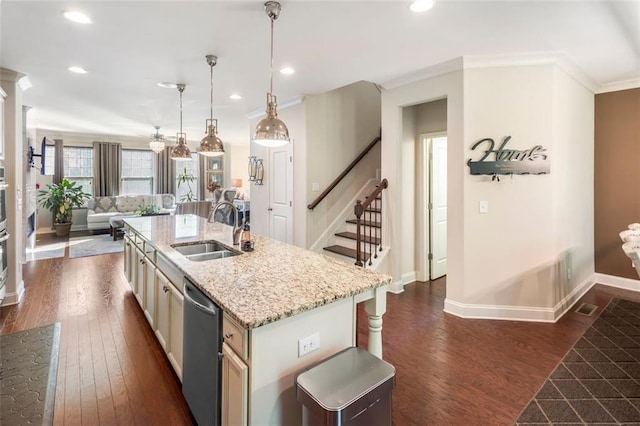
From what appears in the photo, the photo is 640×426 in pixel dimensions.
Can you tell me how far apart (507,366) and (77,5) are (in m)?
4.08

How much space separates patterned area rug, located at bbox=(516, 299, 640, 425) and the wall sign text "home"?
63.3 inches

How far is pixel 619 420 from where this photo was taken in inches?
77.6

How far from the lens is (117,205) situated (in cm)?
869

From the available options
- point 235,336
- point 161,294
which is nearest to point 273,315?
point 235,336

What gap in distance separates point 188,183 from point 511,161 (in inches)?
373

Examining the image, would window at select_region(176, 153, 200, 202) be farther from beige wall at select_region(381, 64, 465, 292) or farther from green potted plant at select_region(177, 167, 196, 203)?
beige wall at select_region(381, 64, 465, 292)

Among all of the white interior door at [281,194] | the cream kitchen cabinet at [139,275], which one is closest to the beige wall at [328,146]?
the white interior door at [281,194]

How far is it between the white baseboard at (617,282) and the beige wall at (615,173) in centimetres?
5

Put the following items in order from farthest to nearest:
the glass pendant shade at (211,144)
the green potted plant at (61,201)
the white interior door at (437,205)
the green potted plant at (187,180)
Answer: the green potted plant at (187,180) < the green potted plant at (61,201) < the white interior door at (437,205) < the glass pendant shade at (211,144)

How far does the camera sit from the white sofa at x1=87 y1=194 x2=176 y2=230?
807 cm

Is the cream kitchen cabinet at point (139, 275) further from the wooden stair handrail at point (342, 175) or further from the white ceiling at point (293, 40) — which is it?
the wooden stair handrail at point (342, 175)

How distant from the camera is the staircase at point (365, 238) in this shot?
166 inches

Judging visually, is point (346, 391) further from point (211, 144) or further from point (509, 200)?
point (509, 200)

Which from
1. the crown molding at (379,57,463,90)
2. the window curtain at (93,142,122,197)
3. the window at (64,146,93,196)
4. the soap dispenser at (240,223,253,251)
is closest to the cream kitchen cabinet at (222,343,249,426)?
the soap dispenser at (240,223,253,251)
